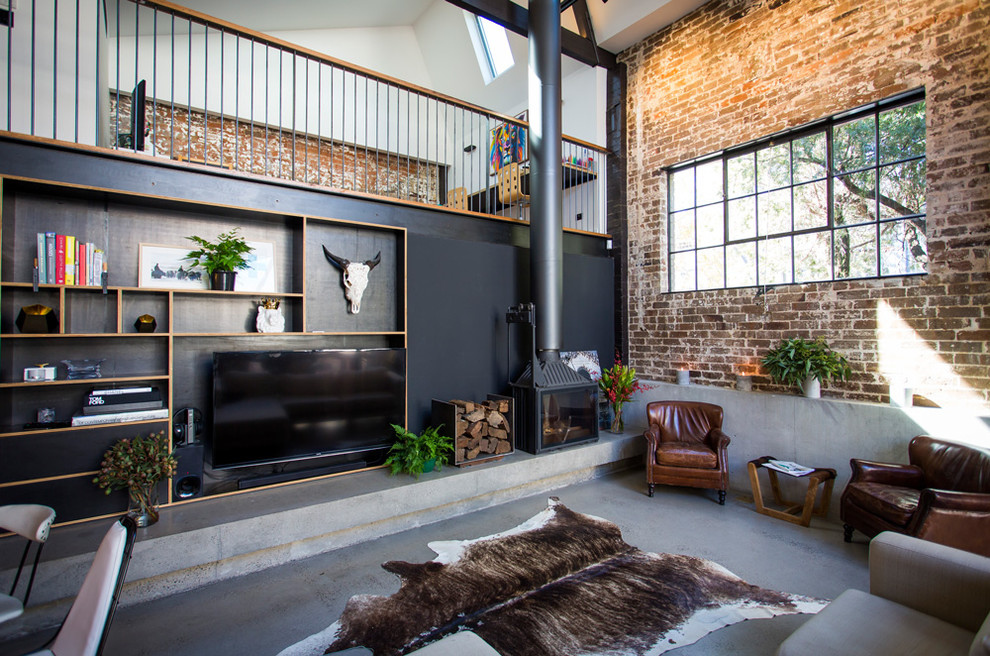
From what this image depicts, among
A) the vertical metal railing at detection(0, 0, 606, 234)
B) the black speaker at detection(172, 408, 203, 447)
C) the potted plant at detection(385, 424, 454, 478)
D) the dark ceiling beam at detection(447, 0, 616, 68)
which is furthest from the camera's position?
the dark ceiling beam at detection(447, 0, 616, 68)

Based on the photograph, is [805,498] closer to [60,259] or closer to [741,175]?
[741,175]

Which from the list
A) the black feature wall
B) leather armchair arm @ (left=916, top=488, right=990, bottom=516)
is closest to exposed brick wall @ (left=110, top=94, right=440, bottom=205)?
the black feature wall

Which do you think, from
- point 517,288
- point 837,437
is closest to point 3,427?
point 517,288

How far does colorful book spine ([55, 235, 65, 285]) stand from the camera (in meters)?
3.16

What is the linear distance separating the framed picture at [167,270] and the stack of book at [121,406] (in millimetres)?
786

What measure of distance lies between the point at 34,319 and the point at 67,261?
1.37ft

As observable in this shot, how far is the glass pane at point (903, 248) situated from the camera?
4.12m

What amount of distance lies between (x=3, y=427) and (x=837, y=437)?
6316 mm

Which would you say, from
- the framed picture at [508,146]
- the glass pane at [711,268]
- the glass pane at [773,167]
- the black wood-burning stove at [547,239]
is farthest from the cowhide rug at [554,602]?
the framed picture at [508,146]

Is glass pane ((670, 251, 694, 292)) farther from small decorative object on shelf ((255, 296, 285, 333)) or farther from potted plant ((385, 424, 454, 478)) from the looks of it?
small decorative object on shelf ((255, 296, 285, 333))

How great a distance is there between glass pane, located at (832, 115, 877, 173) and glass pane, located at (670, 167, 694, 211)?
154cm

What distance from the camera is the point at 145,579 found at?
2.88 meters

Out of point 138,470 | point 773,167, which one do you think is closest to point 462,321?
point 138,470

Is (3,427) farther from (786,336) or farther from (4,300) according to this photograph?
(786,336)
